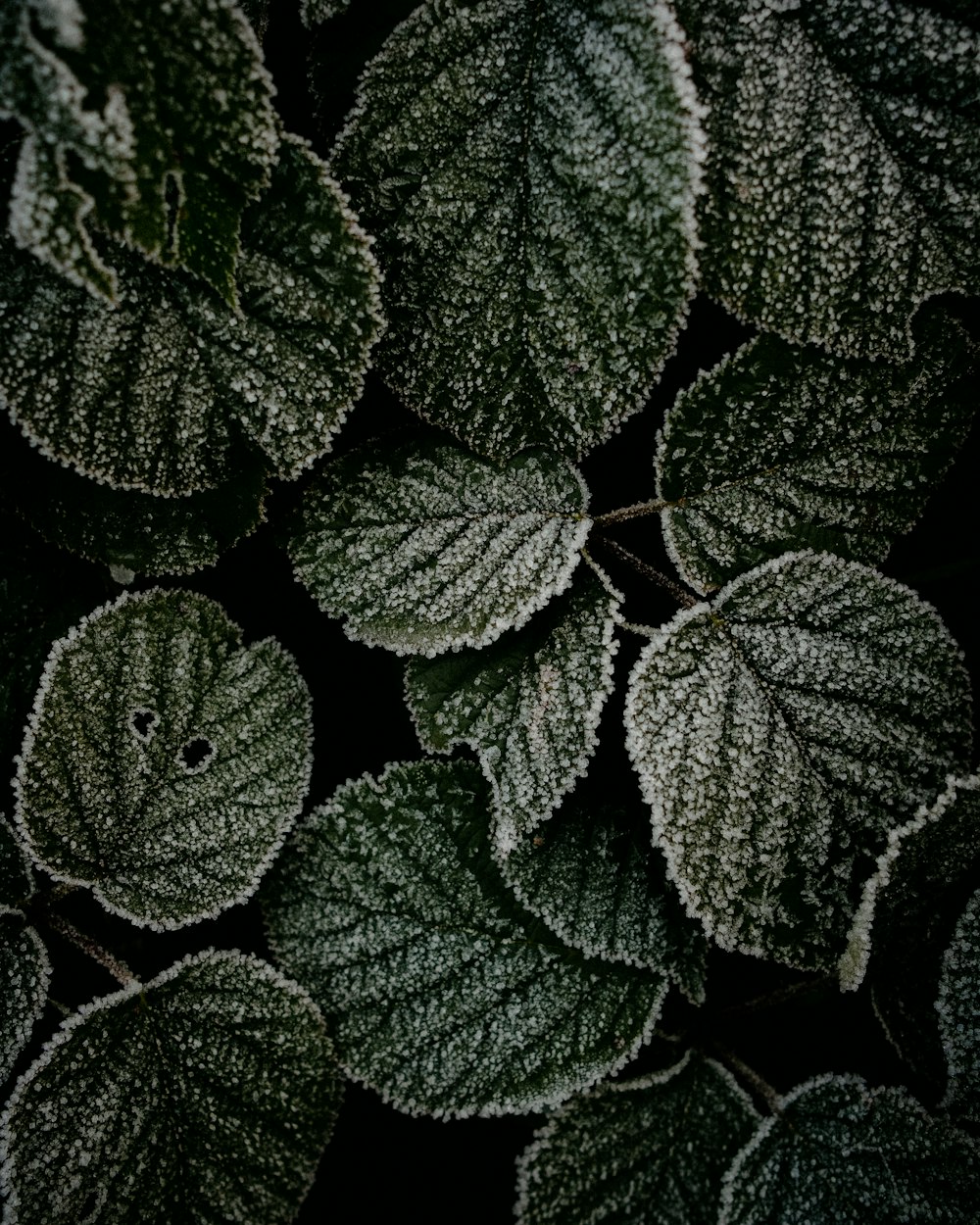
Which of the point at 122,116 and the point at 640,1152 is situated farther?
the point at 640,1152

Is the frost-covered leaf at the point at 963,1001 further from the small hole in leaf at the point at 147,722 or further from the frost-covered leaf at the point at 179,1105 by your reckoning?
the small hole in leaf at the point at 147,722

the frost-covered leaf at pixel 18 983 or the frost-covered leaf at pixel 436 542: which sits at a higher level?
the frost-covered leaf at pixel 436 542

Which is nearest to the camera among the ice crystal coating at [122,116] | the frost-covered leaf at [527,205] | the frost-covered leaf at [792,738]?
the ice crystal coating at [122,116]

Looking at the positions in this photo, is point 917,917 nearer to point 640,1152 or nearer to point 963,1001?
point 963,1001

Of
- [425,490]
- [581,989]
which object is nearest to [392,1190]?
[581,989]

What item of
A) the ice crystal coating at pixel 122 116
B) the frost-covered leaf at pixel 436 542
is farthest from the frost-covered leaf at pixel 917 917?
the ice crystal coating at pixel 122 116

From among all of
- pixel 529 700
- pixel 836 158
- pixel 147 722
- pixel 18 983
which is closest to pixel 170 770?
pixel 147 722

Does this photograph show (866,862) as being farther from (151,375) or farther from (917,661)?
(151,375)

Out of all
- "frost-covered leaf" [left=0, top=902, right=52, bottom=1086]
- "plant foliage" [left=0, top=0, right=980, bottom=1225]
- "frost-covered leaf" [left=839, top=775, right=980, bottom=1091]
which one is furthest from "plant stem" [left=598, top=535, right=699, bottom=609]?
"frost-covered leaf" [left=0, top=902, right=52, bottom=1086]
